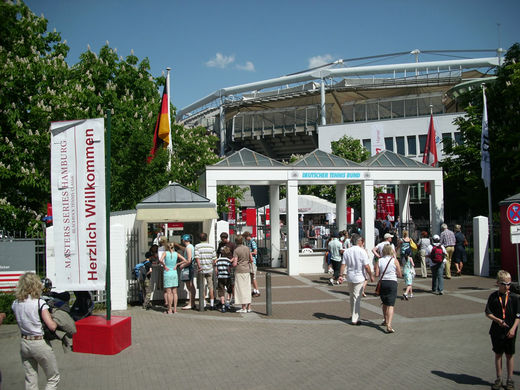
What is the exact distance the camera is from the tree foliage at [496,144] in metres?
20.9

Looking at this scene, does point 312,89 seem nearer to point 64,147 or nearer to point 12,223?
point 12,223

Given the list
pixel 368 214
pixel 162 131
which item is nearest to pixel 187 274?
pixel 162 131

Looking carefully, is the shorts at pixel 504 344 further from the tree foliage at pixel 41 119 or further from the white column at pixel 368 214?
the tree foliage at pixel 41 119

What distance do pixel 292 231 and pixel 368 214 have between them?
3484 millimetres

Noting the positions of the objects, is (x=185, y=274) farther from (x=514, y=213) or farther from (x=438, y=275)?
(x=514, y=213)

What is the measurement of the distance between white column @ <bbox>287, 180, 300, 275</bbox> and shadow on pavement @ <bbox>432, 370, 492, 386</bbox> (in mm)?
11807

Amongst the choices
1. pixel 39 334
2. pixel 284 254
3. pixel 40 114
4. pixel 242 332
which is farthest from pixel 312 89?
pixel 39 334

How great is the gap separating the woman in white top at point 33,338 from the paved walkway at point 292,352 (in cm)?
111

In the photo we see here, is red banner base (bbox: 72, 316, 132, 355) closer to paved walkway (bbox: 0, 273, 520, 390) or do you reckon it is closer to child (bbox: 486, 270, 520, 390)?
paved walkway (bbox: 0, 273, 520, 390)

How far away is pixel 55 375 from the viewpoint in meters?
5.50

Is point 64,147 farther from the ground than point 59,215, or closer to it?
farther from the ground

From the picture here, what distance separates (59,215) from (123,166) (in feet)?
36.4

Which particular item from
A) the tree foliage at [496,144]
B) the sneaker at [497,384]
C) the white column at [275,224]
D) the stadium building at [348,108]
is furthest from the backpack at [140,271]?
the stadium building at [348,108]

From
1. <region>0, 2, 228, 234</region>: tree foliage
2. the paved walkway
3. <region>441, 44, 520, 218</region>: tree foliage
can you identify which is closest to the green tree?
<region>0, 2, 228, 234</region>: tree foliage
